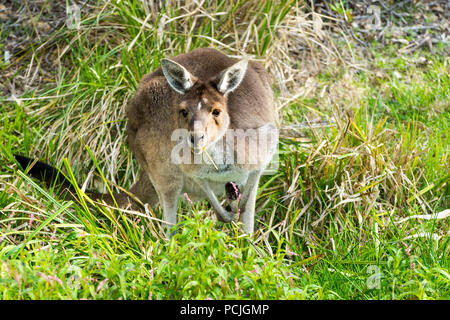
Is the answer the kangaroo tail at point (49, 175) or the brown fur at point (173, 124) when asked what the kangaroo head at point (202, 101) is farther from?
the kangaroo tail at point (49, 175)

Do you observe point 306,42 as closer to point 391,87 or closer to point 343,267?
point 391,87

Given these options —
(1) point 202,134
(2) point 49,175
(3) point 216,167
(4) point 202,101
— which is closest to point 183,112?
(4) point 202,101

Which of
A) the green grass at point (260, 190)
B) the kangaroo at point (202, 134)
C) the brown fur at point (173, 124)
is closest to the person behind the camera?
the green grass at point (260, 190)

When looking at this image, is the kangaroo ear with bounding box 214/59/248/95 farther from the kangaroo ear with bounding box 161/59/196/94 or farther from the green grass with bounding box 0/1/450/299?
the green grass with bounding box 0/1/450/299

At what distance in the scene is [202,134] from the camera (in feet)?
9.94

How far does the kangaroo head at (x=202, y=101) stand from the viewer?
3061 mm

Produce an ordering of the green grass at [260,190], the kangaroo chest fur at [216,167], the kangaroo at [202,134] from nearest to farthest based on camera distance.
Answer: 1. the green grass at [260,190]
2. the kangaroo at [202,134]
3. the kangaroo chest fur at [216,167]

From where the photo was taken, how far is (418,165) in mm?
3881

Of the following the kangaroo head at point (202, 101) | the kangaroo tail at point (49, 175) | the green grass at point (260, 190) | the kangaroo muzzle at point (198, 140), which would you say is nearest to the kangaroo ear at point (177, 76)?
the kangaroo head at point (202, 101)

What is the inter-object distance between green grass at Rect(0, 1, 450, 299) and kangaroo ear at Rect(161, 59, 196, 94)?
0.62 m

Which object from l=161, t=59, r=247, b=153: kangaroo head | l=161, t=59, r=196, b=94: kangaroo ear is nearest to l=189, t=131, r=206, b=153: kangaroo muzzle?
l=161, t=59, r=247, b=153: kangaroo head

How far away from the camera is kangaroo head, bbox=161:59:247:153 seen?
3061mm
